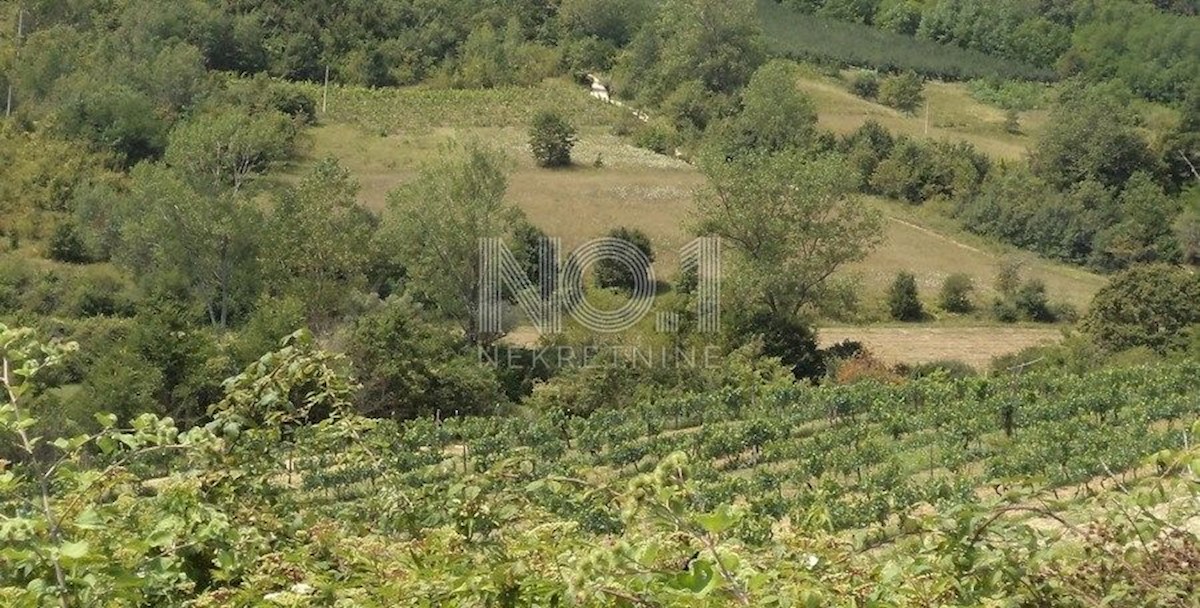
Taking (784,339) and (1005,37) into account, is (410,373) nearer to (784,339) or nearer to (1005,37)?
(784,339)

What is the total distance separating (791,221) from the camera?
25062mm

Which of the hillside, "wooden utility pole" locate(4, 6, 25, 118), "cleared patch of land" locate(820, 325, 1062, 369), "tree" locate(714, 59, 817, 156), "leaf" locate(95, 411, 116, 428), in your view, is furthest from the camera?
"tree" locate(714, 59, 817, 156)

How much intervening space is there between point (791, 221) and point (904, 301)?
197 inches

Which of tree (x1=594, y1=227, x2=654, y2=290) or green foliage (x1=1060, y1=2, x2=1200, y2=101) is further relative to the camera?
green foliage (x1=1060, y1=2, x2=1200, y2=101)

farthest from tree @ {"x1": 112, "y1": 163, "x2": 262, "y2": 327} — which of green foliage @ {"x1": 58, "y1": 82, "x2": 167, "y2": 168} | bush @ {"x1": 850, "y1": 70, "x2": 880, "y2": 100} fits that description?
bush @ {"x1": 850, "y1": 70, "x2": 880, "y2": 100}

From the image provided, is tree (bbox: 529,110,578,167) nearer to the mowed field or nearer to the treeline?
the mowed field

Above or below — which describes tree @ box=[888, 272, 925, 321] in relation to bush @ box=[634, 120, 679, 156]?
below

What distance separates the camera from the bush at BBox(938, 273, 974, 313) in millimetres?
29406

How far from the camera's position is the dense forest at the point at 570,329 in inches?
106

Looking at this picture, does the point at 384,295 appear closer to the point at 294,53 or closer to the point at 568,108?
the point at 568,108

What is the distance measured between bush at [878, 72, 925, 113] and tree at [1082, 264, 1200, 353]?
24.1 metres

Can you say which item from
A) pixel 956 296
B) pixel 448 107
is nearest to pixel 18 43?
pixel 448 107

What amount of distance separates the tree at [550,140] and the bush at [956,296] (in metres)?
11.4

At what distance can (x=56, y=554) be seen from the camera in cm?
231
